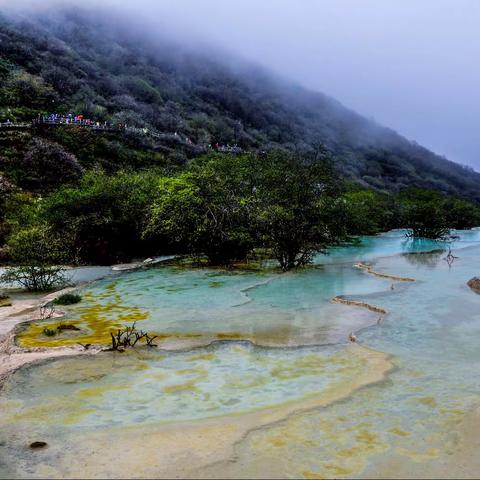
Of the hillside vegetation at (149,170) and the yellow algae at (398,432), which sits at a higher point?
the hillside vegetation at (149,170)

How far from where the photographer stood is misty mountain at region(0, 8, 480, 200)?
82.6m

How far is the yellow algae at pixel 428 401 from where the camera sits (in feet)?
36.3

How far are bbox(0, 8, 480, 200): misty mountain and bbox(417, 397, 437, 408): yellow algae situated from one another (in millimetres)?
59705

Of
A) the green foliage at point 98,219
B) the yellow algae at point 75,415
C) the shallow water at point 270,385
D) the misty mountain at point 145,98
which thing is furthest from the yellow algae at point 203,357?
the misty mountain at point 145,98

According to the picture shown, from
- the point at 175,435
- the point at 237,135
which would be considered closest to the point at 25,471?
the point at 175,435

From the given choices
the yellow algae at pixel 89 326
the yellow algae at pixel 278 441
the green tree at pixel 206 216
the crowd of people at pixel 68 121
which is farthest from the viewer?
the crowd of people at pixel 68 121

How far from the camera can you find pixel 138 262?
38.8m

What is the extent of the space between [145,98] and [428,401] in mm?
117534

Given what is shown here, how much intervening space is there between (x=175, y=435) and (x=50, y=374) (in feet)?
15.8

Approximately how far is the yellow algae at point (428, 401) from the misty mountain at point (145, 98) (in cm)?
5971

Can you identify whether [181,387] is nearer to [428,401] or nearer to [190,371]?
[190,371]

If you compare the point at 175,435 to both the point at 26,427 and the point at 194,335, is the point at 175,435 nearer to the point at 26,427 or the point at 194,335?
the point at 26,427

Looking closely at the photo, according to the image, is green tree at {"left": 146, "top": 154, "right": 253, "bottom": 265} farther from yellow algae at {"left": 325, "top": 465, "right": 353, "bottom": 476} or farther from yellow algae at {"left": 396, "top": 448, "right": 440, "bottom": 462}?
yellow algae at {"left": 325, "top": 465, "right": 353, "bottom": 476}

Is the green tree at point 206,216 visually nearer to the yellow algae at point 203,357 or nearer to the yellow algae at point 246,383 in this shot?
the yellow algae at point 203,357
